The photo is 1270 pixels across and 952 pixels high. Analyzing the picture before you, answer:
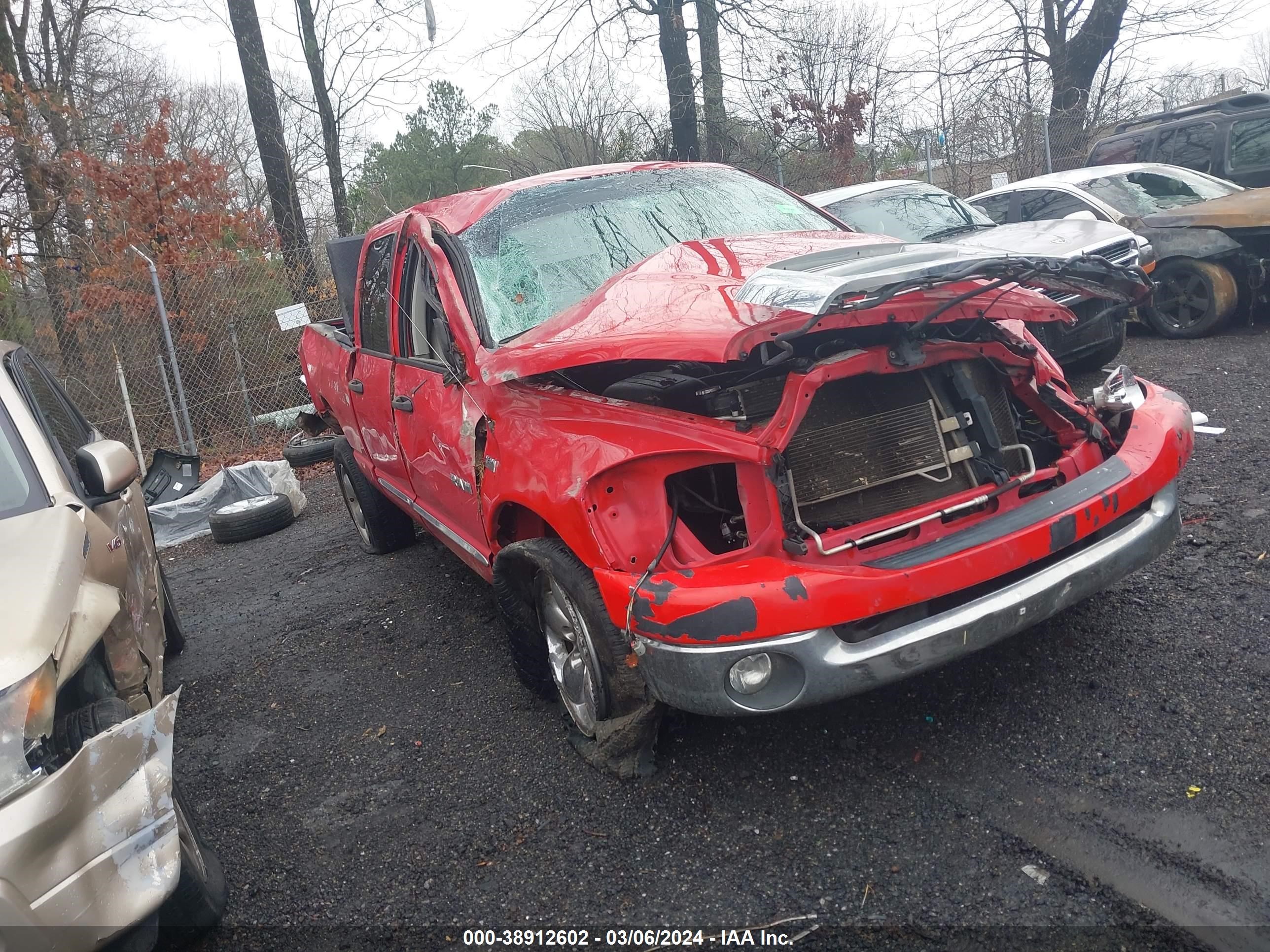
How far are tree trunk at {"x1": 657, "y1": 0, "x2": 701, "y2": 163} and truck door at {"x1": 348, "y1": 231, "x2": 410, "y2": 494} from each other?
8573 mm

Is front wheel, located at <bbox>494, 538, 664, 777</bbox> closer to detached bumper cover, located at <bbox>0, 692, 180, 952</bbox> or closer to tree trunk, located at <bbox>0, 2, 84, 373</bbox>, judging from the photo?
detached bumper cover, located at <bbox>0, 692, 180, 952</bbox>

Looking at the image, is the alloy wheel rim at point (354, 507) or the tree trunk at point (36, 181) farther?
the tree trunk at point (36, 181)

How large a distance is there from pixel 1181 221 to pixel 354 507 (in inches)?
275

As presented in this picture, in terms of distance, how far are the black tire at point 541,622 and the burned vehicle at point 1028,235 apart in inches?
146

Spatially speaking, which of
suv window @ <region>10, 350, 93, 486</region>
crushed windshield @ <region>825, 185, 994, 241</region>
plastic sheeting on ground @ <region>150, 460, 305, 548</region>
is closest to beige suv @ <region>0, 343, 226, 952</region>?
suv window @ <region>10, 350, 93, 486</region>

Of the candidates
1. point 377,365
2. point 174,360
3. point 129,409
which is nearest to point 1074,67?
point 174,360

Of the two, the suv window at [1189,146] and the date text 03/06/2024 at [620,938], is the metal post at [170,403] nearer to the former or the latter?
the date text 03/06/2024 at [620,938]

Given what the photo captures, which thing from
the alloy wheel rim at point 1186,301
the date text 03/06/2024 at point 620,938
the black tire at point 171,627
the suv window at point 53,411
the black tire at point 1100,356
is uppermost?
the suv window at point 53,411

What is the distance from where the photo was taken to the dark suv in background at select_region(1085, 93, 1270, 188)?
395 inches

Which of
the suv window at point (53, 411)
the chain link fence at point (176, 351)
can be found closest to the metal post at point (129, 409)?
the chain link fence at point (176, 351)

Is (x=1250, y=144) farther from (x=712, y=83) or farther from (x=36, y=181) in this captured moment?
(x=36, y=181)

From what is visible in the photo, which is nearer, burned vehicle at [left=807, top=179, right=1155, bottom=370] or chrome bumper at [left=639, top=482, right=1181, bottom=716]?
chrome bumper at [left=639, top=482, right=1181, bottom=716]

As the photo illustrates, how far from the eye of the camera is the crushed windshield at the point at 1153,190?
8.57 metres

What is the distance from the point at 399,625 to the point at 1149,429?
3.52 meters
